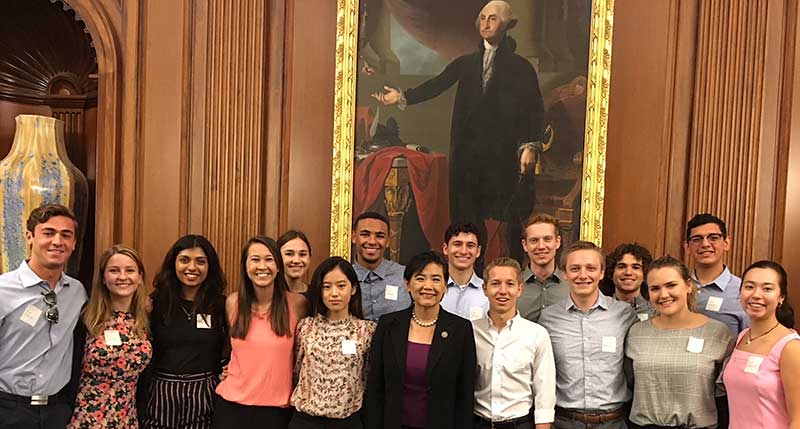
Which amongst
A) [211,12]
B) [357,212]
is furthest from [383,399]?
[211,12]

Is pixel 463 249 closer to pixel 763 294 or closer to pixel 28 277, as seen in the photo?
pixel 763 294

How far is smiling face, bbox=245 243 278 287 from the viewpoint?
327cm

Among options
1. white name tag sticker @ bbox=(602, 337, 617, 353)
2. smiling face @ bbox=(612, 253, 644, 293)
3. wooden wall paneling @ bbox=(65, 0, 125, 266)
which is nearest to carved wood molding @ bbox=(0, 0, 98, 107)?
wooden wall paneling @ bbox=(65, 0, 125, 266)

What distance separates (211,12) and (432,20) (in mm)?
1713

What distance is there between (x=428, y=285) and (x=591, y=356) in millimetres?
886

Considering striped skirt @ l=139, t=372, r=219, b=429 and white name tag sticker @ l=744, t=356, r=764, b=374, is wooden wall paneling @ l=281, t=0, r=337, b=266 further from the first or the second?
white name tag sticker @ l=744, t=356, r=764, b=374

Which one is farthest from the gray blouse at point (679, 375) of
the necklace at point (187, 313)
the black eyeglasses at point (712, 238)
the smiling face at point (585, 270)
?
the necklace at point (187, 313)

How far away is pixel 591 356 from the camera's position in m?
3.10

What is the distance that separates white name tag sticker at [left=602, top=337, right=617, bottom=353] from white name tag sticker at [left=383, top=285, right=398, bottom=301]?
1.37m

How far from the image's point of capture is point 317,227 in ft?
15.8

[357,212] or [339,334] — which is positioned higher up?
[357,212]

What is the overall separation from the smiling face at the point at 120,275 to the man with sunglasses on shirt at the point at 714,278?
3.15 m

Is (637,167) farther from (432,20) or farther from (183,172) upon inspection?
(183,172)

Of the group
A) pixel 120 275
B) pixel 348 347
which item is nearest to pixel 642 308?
pixel 348 347
